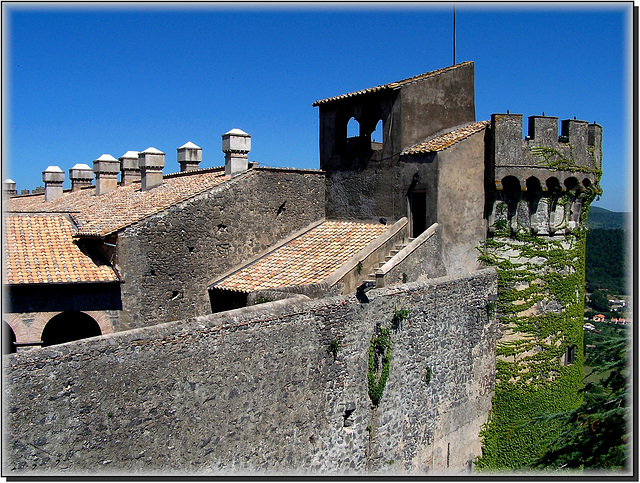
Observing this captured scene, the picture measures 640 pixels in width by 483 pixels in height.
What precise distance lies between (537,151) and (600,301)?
35.9 metres

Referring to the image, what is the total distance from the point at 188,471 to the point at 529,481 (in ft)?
16.9

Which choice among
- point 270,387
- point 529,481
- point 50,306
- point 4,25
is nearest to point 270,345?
point 270,387

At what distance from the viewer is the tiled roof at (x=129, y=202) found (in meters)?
16.4

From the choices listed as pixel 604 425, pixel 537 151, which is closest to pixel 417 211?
pixel 537 151

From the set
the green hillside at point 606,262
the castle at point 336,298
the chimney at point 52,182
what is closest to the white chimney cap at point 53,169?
the chimney at point 52,182

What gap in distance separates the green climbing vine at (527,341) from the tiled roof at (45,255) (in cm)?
984

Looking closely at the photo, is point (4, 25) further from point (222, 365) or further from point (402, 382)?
point (402, 382)

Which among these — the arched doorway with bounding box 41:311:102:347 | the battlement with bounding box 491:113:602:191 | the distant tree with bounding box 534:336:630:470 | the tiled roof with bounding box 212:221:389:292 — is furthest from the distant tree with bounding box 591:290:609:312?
the arched doorway with bounding box 41:311:102:347

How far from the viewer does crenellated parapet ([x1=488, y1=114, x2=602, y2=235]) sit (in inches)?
653

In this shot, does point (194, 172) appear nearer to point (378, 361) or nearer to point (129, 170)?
point (129, 170)

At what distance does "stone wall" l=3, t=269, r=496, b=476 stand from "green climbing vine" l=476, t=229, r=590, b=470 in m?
0.52

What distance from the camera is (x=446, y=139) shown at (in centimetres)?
1730

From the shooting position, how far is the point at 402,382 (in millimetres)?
13930

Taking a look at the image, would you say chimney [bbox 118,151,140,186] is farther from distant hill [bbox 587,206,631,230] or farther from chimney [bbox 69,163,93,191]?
distant hill [bbox 587,206,631,230]
